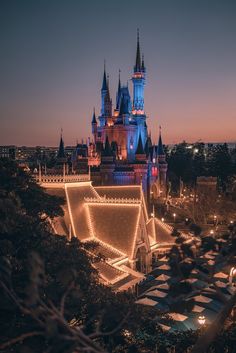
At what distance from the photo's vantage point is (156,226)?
115 ft

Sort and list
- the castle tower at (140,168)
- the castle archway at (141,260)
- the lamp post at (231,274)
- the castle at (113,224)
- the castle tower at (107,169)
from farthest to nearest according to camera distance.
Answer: the castle tower at (107,169)
the castle tower at (140,168)
the castle archway at (141,260)
the lamp post at (231,274)
the castle at (113,224)

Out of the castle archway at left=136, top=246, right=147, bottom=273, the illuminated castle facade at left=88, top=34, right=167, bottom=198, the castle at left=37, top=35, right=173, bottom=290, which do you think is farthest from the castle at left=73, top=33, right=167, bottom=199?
the castle archway at left=136, top=246, right=147, bottom=273

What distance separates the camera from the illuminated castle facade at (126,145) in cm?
6350

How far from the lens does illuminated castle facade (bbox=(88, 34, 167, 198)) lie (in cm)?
6350

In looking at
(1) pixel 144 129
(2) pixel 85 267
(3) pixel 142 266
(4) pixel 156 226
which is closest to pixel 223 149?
(1) pixel 144 129

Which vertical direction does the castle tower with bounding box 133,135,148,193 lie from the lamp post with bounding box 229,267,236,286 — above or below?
above

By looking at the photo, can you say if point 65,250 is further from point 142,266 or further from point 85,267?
point 142,266

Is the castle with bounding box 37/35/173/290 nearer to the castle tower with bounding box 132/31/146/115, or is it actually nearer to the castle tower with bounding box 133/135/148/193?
the castle tower with bounding box 133/135/148/193

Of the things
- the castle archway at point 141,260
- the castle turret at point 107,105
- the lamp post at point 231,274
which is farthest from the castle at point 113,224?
the castle turret at point 107,105

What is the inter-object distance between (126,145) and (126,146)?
18 centimetres

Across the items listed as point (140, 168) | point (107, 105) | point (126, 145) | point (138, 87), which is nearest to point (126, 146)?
point (126, 145)

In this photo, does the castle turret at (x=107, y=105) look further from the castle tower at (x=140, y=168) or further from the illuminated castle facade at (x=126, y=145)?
the castle tower at (x=140, y=168)

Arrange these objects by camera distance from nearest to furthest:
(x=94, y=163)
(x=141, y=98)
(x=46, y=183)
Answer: (x=46, y=183) → (x=94, y=163) → (x=141, y=98)

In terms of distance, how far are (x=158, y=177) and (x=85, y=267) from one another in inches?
2482
